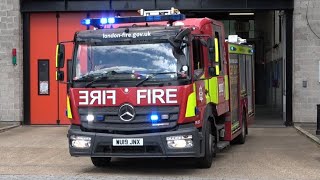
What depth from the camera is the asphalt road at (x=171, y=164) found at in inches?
398

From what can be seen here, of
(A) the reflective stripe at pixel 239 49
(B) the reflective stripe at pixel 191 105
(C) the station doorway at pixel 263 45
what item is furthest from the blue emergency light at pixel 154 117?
(C) the station doorway at pixel 263 45

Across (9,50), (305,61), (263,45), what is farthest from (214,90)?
(263,45)

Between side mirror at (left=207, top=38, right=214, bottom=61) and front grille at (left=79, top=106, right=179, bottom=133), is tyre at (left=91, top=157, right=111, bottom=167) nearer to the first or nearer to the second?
front grille at (left=79, top=106, right=179, bottom=133)

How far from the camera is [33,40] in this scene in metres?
20.4

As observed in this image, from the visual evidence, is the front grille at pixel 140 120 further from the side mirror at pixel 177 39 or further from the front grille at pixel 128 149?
the side mirror at pixel 177 39

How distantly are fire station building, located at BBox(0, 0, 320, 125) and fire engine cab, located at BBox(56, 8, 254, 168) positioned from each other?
31.2 feet

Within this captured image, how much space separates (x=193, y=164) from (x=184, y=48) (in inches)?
109

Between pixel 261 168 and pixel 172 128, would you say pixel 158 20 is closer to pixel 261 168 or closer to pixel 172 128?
pixel 172 128

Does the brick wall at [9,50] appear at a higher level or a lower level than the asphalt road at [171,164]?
higher

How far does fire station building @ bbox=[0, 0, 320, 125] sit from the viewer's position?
19.3 m

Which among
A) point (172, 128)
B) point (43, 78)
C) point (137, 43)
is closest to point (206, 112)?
point (172, 128)

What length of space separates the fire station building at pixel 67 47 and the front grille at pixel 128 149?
32.8 ft

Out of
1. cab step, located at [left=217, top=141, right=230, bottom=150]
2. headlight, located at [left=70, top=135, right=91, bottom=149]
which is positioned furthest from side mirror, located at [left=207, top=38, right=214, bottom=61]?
headlight, located at [left=70, top=135, right=91, bottom=149]

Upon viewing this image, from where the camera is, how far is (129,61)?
978 cm
